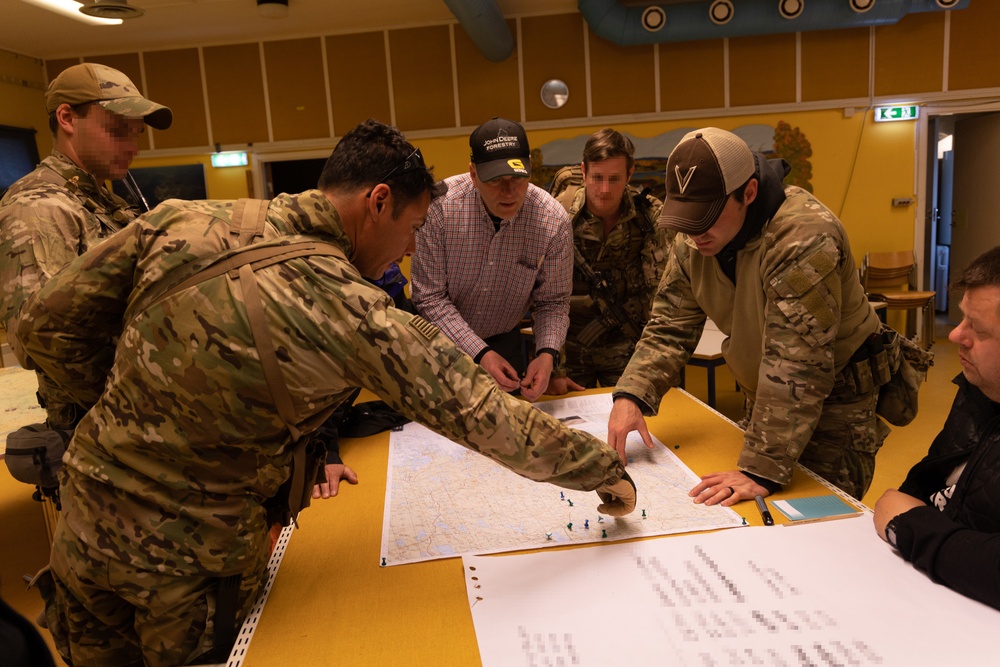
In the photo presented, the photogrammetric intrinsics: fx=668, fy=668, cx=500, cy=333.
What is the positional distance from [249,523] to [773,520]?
1.00m

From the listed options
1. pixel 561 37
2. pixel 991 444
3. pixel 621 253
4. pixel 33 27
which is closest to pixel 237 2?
pixel 33 27

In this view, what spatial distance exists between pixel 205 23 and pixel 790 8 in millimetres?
5090

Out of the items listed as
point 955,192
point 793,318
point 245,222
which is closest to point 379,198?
point 245,222

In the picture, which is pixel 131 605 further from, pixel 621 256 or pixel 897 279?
pixel 897 279

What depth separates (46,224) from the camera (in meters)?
1.77

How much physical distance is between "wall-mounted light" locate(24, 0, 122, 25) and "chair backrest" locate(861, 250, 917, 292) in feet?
22.6

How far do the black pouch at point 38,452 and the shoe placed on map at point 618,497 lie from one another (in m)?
1.48

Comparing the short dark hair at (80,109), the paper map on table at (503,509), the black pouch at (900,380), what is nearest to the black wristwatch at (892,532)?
the paper map on table at (503,509)

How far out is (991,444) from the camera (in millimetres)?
1160

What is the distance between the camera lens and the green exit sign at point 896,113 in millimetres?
6117

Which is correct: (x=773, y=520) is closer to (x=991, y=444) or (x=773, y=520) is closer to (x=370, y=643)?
(x=991, y=444)

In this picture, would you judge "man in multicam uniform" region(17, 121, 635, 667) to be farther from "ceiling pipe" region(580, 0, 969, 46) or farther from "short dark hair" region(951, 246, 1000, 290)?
"ceiling pipe" region(580, 0, 969, 46)

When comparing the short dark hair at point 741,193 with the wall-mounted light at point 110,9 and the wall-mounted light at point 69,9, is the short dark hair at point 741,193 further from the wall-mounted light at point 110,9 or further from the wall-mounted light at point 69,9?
the wall-mounted light at point 69,9

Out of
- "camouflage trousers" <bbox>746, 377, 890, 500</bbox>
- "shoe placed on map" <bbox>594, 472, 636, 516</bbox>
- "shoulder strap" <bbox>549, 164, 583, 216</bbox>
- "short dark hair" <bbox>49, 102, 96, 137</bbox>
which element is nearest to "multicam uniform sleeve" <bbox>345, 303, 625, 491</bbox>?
"shoe placed on map" <bbox>594, 472, 636, 516</bbox>
